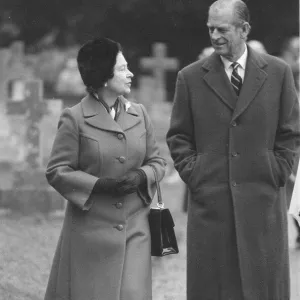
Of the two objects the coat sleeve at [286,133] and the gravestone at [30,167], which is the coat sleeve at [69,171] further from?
the gravestone at [30,167]

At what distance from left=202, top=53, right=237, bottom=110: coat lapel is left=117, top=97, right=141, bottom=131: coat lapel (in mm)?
465

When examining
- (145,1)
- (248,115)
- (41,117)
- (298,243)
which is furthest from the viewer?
(145,1)

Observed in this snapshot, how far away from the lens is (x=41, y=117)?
11625 millimetres

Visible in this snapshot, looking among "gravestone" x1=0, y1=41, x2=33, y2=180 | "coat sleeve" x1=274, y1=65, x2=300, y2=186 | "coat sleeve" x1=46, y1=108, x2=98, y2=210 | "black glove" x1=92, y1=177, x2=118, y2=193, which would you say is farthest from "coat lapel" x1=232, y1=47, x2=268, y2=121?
"gravestone" x1=0, y1=41, x2=33, y2=180

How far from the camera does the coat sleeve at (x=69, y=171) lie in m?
5.84

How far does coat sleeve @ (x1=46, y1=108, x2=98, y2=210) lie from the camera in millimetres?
5840

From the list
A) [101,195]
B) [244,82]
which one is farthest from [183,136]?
[101,195]

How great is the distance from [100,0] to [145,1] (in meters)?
0.67

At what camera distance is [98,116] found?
5984mm

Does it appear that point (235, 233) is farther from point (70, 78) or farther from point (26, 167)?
point (70, 78)

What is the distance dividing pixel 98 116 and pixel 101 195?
0.45 m

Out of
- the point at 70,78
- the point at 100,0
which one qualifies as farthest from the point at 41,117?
the point at 100,0

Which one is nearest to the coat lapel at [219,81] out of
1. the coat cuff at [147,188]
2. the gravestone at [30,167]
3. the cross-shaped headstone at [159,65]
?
the coat cuff at [147,188]

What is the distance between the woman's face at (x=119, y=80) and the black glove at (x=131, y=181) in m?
0.46
